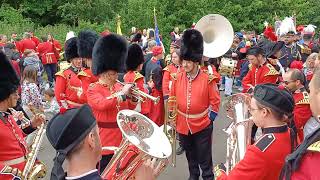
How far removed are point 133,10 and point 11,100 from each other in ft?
58.5

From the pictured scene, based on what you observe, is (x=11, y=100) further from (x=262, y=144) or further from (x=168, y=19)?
(x=168, y=19)

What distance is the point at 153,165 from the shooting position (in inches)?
115

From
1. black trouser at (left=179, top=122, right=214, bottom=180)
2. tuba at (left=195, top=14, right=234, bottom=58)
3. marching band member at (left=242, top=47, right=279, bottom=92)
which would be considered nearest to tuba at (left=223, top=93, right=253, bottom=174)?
black trouser at (left=179, top=122, right=214, bottom=180)

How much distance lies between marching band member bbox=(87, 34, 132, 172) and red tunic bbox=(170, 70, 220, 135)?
1.06 metres

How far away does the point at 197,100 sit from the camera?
5879 millimetres

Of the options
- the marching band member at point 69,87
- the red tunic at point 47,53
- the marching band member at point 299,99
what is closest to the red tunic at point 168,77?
the marching band member at point 69,87

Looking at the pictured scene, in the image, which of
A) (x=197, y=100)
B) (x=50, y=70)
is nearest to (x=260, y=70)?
(x=197, y=100)

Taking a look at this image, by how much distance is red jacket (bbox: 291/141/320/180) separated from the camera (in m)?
2.53

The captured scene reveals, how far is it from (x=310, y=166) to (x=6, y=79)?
9.07 feet

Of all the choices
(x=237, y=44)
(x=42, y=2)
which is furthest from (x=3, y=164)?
(x=42, y=2)

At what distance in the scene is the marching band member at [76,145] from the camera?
8.27 ft

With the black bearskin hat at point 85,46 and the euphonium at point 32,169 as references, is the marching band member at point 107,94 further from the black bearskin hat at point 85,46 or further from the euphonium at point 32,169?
the black bearskin hat at point 85,46

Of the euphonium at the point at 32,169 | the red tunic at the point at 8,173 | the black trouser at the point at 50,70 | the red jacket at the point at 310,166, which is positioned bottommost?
the black trouser at the point at 50,70

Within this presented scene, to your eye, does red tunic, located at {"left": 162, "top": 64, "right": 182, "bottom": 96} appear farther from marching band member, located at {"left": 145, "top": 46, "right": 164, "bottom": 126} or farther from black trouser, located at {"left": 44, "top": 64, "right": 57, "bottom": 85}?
black trouser, located at {"left": 44, "top": 64, "right": 57, "bottom": 85}
